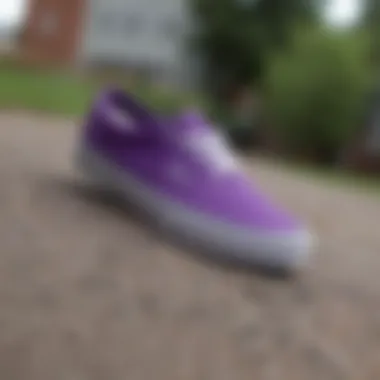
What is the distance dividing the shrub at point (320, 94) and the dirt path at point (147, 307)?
147 inches

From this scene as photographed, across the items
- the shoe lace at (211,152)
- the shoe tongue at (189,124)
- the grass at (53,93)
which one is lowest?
the grass at (53,93)

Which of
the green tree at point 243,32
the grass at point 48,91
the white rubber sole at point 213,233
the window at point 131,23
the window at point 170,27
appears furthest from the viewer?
the window at point 131,23

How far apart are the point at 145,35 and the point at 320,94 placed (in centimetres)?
222

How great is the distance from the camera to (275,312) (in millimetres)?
667

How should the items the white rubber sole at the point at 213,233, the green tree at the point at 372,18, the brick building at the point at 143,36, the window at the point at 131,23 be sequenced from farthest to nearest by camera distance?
1. the window at the point at 131,23
2. the brick building at the point at 143,36
3. the green tree at the point at 372,18
4. the white rubber sole at the point at 213,233

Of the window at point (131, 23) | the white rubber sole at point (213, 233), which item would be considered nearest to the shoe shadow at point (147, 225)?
the white rubber sole at point (213, 233)

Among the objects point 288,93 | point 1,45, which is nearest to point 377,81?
point 288,93

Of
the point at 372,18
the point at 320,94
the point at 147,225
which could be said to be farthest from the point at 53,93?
the point at 372,18

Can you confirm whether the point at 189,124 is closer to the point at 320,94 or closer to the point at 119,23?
the point at 320,94

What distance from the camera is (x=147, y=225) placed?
79cm

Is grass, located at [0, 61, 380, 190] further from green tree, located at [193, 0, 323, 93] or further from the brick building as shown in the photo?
green tree, located at [193, 0, 323, 93]

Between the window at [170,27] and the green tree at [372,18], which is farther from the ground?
the green tree at [372,18]

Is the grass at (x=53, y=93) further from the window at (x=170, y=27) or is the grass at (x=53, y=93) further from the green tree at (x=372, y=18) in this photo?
the window at (x=170, y=27)

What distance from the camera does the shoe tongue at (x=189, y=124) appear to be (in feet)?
2.50
